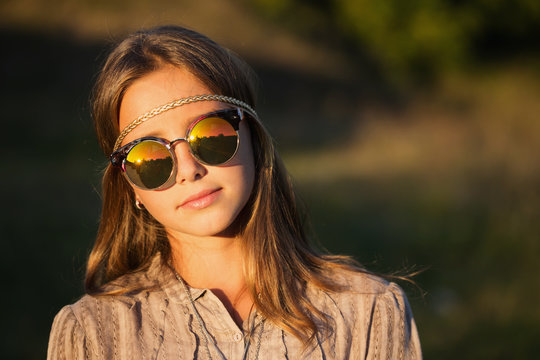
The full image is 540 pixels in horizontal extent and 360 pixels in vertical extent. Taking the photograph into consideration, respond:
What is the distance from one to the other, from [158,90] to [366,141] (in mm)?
11122

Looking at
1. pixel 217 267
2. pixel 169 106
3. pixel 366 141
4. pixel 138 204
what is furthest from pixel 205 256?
pixel 366 141

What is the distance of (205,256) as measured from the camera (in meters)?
2.24

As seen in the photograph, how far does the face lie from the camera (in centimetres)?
203

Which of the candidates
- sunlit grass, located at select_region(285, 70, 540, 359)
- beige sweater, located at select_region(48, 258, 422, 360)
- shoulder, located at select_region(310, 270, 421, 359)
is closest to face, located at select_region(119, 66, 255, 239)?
beige sweater, located at select_region(48, 258, 422, 360)

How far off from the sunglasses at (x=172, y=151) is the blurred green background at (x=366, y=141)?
692mm

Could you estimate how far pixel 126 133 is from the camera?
2.10 m

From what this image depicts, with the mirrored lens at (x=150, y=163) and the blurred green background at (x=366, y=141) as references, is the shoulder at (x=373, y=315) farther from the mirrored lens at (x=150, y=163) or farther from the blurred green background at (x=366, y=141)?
the blurred green background at (x=366, y=141)

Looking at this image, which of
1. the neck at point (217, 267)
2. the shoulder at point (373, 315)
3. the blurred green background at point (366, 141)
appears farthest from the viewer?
the blurred green background at point (366, 141)

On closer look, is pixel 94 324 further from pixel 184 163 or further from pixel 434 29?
pixel 434 29

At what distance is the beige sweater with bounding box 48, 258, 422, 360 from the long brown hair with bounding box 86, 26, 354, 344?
6cm

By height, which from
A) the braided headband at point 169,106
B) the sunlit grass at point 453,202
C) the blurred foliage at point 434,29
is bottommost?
the sunlit grass at point 453,202

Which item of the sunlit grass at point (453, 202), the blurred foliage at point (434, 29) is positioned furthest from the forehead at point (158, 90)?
the blurred foliage at point (434, 29)

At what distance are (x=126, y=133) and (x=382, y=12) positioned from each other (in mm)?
12987

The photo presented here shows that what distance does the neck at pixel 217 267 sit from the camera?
2.21 m
